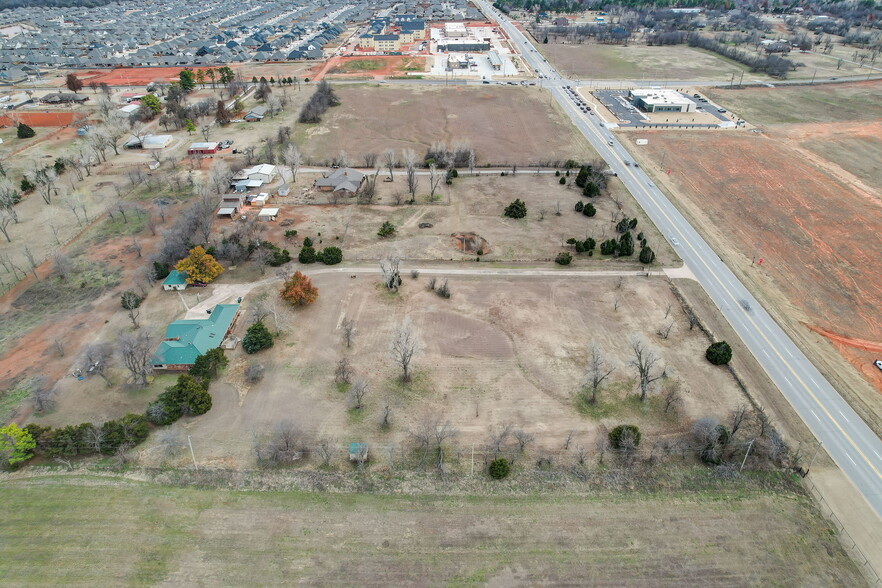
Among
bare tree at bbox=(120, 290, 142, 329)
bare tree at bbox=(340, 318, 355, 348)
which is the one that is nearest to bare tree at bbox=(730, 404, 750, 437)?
bare tree at bbox=(340, 318, 355, 348)

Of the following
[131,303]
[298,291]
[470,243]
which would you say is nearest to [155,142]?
[131,303]

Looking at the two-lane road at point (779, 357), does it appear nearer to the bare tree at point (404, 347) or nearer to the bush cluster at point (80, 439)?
the bare tree at point (404, 347)

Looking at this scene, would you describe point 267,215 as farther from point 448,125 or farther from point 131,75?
point 131,75

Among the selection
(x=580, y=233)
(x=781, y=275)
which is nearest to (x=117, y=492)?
(x=580, y=233)

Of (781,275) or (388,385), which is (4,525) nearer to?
(388,385)

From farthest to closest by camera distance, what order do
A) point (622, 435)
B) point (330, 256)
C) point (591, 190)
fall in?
point (591, 190), point (330, 256), point (622, 435)

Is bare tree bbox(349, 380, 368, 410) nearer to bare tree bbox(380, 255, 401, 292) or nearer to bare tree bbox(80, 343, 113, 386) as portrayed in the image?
bare tree bbox(380, 255, 401, 292)
